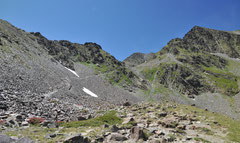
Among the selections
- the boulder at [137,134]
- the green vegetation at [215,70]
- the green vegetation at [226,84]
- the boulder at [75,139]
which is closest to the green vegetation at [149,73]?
the green vegetation at [226,84]

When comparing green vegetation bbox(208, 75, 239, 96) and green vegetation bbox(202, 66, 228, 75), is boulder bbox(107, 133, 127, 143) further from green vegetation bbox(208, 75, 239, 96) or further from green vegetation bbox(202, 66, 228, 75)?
green vegetation bbox(202, 66, 228, 75)

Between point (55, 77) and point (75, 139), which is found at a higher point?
point (55, 77)

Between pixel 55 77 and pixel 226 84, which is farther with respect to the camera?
pixel 226 84

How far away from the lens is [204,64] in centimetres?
16400

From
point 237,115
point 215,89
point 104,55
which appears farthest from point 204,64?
point 104,55

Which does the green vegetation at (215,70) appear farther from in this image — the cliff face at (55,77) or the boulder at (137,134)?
the boulder at (137,134)

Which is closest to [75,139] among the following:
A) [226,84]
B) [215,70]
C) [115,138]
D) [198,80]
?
[115,138]

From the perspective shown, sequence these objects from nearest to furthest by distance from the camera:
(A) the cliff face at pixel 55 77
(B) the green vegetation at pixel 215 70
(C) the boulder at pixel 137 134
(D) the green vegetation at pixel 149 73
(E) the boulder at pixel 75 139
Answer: (E) the boulder at pixel 75 139
(C) the boulder at pixel 137 134
(A) the cliff face at pixel 55 77
(D) the green vegetation at pixel 149 73
(B) the green vegetation at pixel 215 70

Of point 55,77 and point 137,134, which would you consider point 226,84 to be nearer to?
point 55,77

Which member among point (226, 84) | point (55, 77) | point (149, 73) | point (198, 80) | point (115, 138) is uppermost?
point (149, 73)

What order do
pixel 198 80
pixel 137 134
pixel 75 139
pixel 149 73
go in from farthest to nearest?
pixel 149 73, pixel 198 80, pixel 137 134, pixel 75 139

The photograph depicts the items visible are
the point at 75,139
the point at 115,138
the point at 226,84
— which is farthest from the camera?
the point at 226,84

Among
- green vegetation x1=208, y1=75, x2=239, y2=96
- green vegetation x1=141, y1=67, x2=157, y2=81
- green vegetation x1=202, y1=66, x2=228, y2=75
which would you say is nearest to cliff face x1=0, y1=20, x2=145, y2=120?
green vegetation x1=141, y1=67, x2=157, y2=81

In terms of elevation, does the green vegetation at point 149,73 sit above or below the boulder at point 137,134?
above
